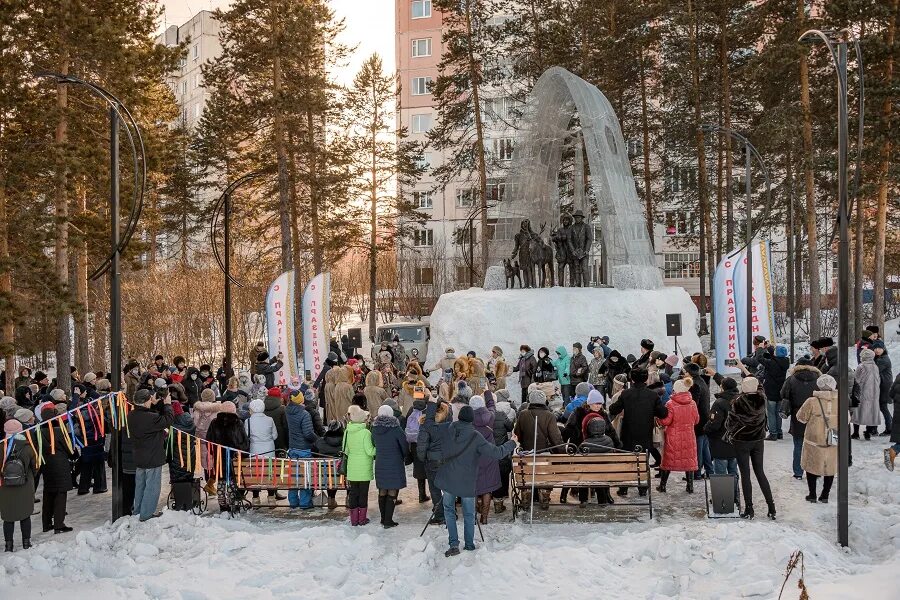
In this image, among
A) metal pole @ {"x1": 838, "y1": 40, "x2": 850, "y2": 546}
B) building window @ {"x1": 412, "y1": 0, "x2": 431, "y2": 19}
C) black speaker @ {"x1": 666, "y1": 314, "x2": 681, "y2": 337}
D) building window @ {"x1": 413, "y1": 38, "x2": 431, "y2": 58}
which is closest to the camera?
metal pole @ {"x1": 838, "y1": 40, "x2": 850, "y2": 546}

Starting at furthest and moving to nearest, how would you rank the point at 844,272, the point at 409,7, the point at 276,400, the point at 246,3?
the point at 409,7
the point at 246,3
the point at 276,400
the point at 844,272

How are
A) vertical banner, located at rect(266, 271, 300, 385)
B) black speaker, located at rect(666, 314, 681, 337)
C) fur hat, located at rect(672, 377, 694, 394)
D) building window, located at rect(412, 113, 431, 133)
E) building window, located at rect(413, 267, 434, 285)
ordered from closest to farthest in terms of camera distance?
fur hat, located at rect(672, 377, 694, 394) < vertical banner, located at rect(266, 271, 300, 385) < black speaker, located at rect(666, 314, 681, 337) < building window, located at rect(413, 267, 434, 285) < building window, located at rect(412, 113, 431, 133)

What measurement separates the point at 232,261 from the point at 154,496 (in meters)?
28.2

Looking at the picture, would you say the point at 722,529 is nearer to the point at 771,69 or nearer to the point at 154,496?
the point at 154,496

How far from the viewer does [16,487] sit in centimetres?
998

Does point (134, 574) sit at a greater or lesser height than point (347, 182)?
lesser

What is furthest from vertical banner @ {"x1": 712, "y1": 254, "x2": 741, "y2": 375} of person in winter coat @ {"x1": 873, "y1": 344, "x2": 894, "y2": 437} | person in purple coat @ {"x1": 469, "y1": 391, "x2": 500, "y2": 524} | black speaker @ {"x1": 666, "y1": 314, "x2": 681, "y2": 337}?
person in purple coat @ {"x1": 469, "y1": 391, "x2": 500, "y2": 524}

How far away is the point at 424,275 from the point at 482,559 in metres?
44.4

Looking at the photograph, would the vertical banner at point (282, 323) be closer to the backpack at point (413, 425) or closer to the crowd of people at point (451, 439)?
the crowd of people at point (451, 439)

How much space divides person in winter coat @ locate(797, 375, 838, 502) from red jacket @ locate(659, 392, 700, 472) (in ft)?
4.50

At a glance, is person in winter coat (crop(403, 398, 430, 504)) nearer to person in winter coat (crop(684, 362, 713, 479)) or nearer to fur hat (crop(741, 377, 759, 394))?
person in winter coat (crop(684, 362, 713, 479))

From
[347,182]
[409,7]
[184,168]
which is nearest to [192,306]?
[347,182]

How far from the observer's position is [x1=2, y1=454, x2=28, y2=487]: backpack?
32.4 feet

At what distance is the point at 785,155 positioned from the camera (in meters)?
36.3
